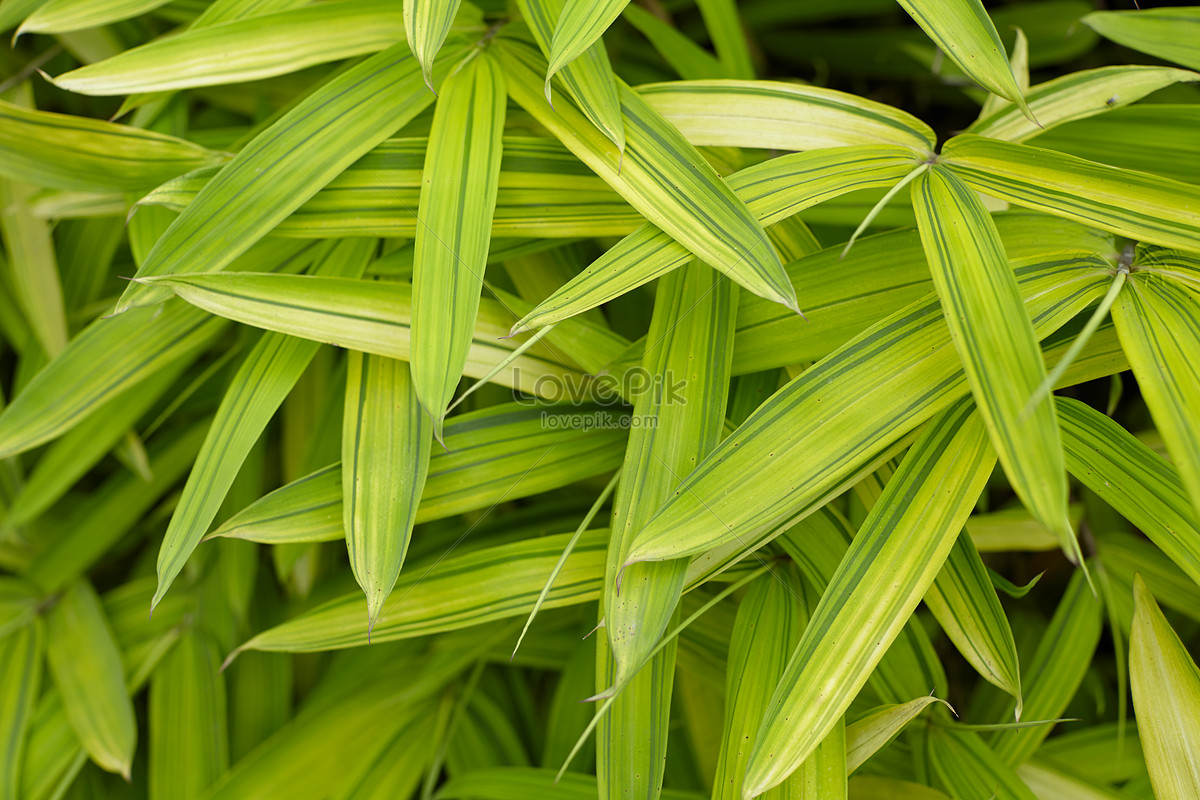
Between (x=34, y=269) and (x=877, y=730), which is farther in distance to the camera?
(x=34, y=269)

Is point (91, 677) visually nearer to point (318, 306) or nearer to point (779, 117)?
point (318, 306)

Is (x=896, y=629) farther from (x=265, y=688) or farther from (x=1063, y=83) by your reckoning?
(x=265, y=688)

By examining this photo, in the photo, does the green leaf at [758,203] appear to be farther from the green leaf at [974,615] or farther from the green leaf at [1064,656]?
the green leaf at [1064,656]

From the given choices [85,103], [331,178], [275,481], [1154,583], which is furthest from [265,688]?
[1154,583]

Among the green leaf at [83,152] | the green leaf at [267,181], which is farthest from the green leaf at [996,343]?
the green leaf at [83,152]

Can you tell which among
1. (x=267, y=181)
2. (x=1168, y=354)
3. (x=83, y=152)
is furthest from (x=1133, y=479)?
→ (x=83, y=152)

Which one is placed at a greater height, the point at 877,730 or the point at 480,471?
the point at 480,471

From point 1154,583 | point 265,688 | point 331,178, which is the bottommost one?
point 265,688

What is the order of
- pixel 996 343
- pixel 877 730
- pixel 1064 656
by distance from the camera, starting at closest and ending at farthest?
1. pixel 996 343
2. pixel 877 730
3. pixel 1064 656
